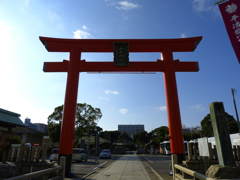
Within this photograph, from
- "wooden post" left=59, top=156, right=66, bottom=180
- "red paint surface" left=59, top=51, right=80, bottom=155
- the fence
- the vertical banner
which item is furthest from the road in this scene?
the vertical banner

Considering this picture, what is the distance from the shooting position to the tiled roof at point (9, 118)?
41.8 ft

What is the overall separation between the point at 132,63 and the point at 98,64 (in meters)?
1.73

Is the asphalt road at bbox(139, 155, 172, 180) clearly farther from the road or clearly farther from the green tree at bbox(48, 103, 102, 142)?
the green tree at bbox(48, 103, 102, 142)

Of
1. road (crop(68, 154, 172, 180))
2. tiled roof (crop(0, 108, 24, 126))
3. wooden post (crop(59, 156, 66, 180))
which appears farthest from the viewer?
tiled roof (crop(0, 108, 24, 126))

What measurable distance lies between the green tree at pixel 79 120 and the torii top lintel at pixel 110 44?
22741 millimetres

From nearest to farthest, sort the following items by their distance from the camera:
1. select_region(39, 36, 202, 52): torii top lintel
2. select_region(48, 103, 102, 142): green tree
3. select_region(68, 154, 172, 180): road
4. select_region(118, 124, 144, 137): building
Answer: select_region(39, 36, 202, 52): torii top lintel
select_region(68, 154, 172, 180): road
select_region(48, 103, 102, 142): green tree
select_region(118, 124, 144, 137): building

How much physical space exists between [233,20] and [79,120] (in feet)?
93.2

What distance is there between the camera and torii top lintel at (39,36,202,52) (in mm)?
10203

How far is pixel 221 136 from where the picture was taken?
189 inches

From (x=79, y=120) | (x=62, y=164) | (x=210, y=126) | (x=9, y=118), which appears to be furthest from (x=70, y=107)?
(x=210, y=126)

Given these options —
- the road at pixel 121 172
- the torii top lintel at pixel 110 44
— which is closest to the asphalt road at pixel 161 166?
the road at pixel 121 172

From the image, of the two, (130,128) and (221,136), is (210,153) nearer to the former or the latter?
(221,136)

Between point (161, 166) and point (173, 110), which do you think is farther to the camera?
point (161, 166)

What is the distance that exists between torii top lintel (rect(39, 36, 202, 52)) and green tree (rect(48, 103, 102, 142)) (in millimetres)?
22741
